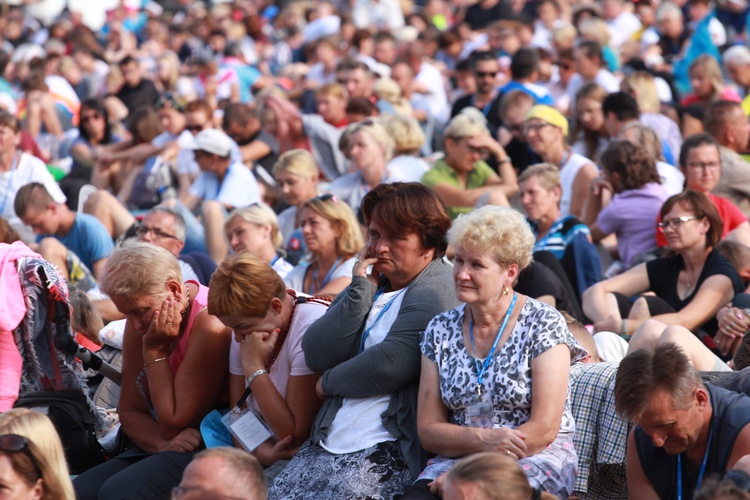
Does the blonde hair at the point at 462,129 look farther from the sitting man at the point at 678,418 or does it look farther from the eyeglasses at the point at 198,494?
the eyeglasses at the point at 198,494

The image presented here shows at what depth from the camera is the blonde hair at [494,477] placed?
302 centimetres

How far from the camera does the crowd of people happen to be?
375 centimetres

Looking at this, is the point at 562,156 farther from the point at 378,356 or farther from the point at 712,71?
the point at 378,356

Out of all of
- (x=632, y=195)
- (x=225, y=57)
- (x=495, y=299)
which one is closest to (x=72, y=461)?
(x=495, y=299)

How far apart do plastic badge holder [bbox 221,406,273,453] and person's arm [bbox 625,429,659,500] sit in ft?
4.96

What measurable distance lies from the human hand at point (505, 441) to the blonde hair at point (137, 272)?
1.66 m

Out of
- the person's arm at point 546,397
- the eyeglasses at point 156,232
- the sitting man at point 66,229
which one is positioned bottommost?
the sitting man at point 66,229

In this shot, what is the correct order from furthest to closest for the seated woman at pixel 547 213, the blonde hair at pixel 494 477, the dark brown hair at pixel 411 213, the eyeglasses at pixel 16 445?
the seated woman at pixel 547 213 < the dark brown hair at pixel 411 213 < the eyeglasses at pixel 16 445 < the blonde hair at pixel 494 477

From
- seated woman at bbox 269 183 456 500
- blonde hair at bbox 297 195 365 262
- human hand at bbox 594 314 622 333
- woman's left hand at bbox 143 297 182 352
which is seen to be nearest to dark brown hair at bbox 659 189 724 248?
human hand at bbox 594 314 622 333

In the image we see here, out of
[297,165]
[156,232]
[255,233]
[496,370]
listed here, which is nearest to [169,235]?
[156,232]

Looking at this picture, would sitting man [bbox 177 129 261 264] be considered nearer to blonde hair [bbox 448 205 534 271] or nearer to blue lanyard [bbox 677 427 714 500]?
blonde hair [bbox 448 205 534 271]

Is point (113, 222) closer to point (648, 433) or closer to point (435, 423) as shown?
point (435, 423)

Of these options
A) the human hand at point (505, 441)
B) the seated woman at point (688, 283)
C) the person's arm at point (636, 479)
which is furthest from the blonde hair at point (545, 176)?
the human hand at point (505, 441)

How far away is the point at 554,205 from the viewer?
22.6 ft
